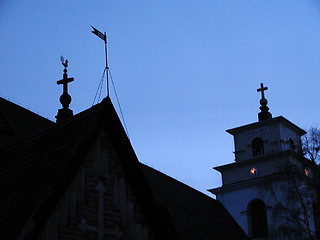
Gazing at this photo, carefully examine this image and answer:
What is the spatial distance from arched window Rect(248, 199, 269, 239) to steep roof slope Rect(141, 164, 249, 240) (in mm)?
793

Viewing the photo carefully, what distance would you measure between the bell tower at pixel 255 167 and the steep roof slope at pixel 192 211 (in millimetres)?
828

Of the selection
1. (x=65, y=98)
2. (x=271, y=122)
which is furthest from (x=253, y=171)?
(x=65, y=98)

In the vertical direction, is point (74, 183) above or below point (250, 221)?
below

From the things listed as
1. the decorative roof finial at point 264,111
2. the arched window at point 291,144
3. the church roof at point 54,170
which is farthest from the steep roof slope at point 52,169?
the decorative roof finial at point 264,111

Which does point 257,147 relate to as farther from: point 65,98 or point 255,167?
point 65,98

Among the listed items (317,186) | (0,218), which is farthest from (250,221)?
(0,218)

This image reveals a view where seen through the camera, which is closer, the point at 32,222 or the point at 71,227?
the point at 32,222

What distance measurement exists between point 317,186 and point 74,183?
2090cm

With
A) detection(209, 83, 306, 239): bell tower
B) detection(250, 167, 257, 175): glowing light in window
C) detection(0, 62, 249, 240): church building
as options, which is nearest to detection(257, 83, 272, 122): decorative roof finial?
detection(209, 83, 306, 239): bell tower

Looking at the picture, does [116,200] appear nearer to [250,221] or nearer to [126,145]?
[126,145]

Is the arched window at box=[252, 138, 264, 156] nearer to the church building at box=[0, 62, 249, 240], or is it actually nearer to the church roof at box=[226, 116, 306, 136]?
the church roof at box=[226, 116, 306, 136]

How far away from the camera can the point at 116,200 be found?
12.9 meters

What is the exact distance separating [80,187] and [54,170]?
78 cm

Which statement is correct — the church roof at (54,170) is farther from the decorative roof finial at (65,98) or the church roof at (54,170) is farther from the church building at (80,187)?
the decorative roof finial at (65,98)
